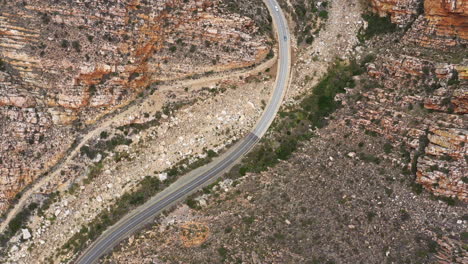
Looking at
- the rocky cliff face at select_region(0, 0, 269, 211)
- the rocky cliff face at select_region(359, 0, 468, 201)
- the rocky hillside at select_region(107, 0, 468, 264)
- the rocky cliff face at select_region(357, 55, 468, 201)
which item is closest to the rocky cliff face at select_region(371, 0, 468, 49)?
the rocky cliff face at select_region(359, 0, 468, 201)

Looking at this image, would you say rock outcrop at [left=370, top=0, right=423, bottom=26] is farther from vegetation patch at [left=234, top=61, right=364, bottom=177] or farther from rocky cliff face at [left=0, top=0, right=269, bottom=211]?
rocky cliff face at [left=0, top=0, right=269, bottom=211]

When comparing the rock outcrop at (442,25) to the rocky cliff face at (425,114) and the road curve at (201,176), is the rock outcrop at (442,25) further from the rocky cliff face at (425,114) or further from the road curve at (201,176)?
the road curve at (201,176)

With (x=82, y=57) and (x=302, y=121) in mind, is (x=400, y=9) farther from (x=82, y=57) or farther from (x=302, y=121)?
(x=82, y=57)

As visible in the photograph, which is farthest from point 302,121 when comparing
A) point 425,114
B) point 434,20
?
point 434,20

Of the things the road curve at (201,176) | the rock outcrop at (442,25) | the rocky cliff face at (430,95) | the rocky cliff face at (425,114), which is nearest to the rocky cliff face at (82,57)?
the road curve at (201,176)

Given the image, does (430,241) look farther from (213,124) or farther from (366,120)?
(213,124)

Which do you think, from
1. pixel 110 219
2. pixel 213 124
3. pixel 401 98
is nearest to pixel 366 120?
pixel 401 98
